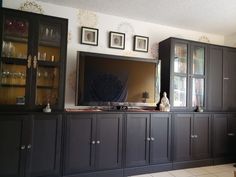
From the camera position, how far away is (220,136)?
127 inches

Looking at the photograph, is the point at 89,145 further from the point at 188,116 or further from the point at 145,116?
the point at 188,116

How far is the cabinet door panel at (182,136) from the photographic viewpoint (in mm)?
2911

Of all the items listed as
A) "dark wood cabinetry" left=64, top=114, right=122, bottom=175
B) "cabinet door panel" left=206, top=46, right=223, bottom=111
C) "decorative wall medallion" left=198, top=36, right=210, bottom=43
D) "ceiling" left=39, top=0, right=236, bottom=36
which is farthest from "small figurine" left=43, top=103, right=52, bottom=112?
"decorative wall medallion" left=198, top=36, right=210, bottom=43

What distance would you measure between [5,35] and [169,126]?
Answer: 2535 mm

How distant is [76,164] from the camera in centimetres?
235

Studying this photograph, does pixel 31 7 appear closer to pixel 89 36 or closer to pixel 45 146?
pixel 89 36

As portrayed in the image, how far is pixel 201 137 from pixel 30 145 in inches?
102

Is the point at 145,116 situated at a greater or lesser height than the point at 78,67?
lesser

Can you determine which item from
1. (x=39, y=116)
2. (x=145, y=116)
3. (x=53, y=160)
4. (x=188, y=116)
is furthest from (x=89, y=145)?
(x=188, y=116)

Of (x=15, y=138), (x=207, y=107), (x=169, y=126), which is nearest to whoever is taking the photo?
(x=15, y=138)

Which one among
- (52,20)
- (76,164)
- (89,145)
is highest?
(52,20)

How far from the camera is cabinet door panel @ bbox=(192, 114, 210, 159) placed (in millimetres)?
3037

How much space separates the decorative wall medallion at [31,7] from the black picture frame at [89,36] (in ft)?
2.12

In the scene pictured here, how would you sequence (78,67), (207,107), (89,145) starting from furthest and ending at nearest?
(207,107), (78,67), (89,145)
